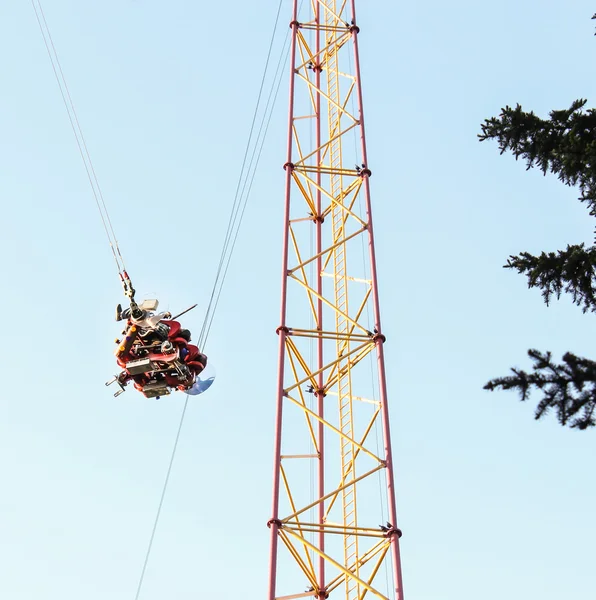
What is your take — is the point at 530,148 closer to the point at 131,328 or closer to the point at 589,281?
the point at 589,281

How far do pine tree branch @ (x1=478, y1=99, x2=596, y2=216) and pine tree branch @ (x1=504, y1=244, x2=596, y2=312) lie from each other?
977 millimetres

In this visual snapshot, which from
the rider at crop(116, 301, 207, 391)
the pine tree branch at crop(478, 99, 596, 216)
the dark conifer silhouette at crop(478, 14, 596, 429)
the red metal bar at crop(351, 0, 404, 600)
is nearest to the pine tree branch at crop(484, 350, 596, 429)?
the dark conifer silhouette at crop(478, 14, 596, 429)

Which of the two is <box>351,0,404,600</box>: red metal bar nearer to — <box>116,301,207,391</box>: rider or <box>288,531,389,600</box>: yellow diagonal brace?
<box>288,531,389,600</box>: yellow diagonal brace

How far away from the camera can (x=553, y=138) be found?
1429 centimetres

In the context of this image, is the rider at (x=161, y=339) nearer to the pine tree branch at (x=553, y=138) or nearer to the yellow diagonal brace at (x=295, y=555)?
the yellow diagonal brace at (x=295, y=555)

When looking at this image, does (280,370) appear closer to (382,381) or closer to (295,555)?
(382,381)

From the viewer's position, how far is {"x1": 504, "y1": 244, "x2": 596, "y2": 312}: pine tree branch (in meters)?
13.0

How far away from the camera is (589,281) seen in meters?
13.1

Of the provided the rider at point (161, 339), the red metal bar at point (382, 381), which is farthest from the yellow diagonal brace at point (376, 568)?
the rider at point (161, 339)

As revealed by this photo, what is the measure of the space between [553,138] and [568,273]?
2300 mm

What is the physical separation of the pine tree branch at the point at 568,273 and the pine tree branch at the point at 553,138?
0.98 m

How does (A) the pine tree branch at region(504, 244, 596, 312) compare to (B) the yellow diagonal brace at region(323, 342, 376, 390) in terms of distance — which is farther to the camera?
(B) the yellow diagonal brace at region(323, 342, 376, 390)

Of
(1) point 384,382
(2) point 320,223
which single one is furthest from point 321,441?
(2) point 320,223

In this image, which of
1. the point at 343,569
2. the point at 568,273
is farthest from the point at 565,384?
the point at 343,569
